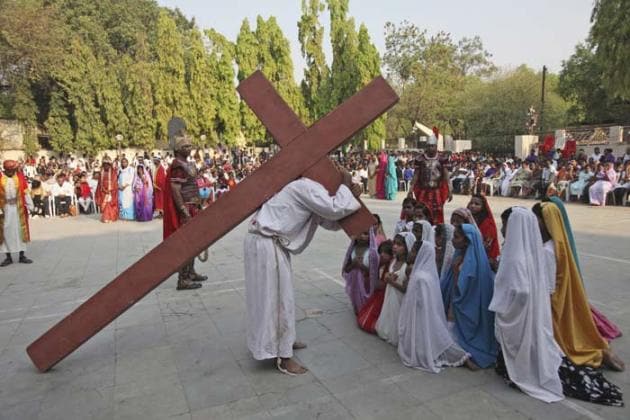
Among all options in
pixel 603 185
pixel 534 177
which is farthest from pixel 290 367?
pixel 534 177

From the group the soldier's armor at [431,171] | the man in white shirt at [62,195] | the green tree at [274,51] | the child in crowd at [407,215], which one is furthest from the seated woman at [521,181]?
the green tree at [274,51]

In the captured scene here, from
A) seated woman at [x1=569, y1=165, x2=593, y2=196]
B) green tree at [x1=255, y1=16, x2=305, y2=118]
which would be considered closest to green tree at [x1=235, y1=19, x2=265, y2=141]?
green tree at [x1=255, y1=16, x2=305, y2=118]

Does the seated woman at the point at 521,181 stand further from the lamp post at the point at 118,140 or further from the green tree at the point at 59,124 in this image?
the green tree at the point at 59,124

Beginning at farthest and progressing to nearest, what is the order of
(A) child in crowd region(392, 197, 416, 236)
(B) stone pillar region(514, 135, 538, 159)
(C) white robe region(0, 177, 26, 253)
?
(B) stone pillar region(514, 135, 538, 159), (C) white robe region(0, 177, 26, 253), (A) child in crowd region(392, 197, 416, 236)

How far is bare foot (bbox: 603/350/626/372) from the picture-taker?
11.2 ft

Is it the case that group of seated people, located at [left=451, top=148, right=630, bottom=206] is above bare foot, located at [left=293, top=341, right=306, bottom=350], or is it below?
above

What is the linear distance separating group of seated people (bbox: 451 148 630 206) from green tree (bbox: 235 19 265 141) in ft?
59.3

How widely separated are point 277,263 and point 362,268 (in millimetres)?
1518

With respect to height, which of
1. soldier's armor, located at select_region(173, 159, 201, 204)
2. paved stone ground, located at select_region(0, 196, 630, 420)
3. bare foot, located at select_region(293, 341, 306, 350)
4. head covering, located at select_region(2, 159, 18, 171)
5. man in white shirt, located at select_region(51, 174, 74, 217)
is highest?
head covering, located at select_region(2, 159, 18, 171)

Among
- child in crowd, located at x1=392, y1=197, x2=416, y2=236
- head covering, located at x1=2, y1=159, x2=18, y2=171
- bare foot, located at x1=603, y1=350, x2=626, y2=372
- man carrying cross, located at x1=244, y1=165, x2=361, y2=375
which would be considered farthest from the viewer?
head covering, located at x1=2, y1=159, x2=18, y2=171

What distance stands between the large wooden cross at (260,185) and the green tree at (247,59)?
30.7 m

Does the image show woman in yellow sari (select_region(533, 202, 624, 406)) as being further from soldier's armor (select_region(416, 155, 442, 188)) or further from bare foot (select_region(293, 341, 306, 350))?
soldier's armor (select_region(416, 155, 442, 188))

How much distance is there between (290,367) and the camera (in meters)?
3.54

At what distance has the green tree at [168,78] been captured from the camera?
31.0m
